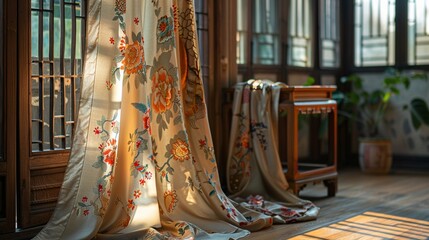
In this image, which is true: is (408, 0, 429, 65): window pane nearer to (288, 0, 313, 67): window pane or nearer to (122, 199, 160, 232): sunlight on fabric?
(288, 0, 313, 67): window pane

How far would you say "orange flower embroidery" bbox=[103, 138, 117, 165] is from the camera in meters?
3.20

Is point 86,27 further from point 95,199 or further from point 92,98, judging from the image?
point 95,199

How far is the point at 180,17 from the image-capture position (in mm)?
3775

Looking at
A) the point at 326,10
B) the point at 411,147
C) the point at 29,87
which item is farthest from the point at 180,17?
the point at 411,147

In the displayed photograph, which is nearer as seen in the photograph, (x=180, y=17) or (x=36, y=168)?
(x=36, y=168)

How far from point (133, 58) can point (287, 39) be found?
252cm

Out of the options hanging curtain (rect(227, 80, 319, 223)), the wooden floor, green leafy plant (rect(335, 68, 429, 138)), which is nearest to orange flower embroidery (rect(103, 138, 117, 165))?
the wooden floor

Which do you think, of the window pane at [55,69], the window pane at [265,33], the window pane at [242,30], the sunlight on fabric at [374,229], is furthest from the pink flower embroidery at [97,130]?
the window pane at [265,33]

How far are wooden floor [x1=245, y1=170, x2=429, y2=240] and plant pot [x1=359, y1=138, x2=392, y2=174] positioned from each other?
0.18 m

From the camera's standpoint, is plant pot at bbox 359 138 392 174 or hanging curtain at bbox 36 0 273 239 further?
plant pot at bbox 359 138 392 174

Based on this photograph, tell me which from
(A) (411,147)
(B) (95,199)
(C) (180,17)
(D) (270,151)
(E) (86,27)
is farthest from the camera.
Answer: (A) (411,147)

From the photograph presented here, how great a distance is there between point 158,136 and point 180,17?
29.4 inches

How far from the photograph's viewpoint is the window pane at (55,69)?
3334 millimetres

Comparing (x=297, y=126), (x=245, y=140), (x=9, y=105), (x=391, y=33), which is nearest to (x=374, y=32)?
(x=391, y=33)
